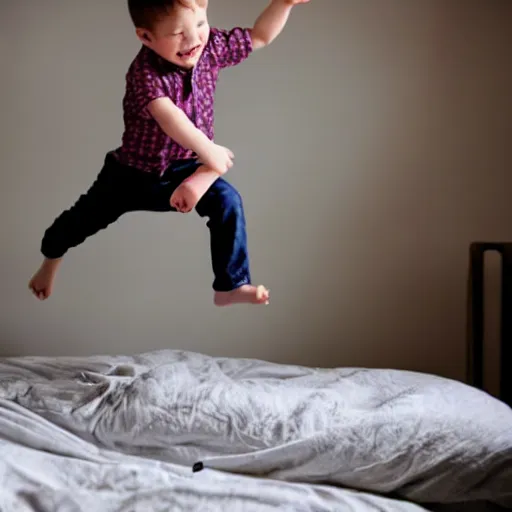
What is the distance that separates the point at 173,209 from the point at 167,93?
30 centimetres

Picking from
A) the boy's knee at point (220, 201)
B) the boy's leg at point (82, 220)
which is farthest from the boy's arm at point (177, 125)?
the boy's leg at point (82, 220)

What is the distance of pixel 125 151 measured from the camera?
1789 millimetres

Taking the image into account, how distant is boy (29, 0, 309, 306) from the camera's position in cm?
164

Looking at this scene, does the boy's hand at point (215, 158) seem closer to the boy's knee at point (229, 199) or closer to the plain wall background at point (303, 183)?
the boy's knee at point (229, 199)

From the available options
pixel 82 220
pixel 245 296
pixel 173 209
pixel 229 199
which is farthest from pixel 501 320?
pixel 82 220

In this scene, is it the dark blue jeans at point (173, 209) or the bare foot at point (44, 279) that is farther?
the bare foot at point (44, 279)

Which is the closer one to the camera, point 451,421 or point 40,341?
point 451,421

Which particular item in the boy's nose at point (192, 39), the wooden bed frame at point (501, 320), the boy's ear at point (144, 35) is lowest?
the wooden bed frame at point (501, 320)

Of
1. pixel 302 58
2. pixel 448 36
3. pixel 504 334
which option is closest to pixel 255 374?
pixel 504 334

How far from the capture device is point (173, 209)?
1788mm

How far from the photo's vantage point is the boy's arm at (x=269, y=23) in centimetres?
181

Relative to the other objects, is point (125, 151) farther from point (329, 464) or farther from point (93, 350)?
point (329, 464)

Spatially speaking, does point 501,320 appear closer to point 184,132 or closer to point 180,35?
point 184,132

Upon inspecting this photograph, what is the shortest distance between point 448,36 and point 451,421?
1299 mm
